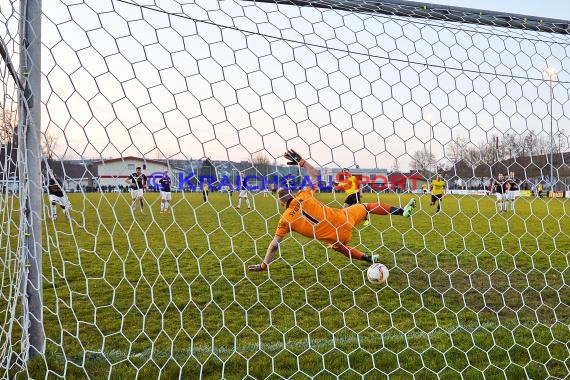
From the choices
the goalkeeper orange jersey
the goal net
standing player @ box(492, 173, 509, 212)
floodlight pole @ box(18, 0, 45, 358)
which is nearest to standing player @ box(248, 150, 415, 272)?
the goalkeeper orange jersey

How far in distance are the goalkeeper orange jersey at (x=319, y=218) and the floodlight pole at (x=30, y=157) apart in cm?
166

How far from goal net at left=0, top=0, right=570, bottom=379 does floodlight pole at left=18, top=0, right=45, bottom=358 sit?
0.11 feet

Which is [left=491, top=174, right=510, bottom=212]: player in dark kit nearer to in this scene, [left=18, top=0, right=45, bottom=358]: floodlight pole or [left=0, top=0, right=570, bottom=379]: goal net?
[left=0, top=0, right=570, bottom=379]: goal net

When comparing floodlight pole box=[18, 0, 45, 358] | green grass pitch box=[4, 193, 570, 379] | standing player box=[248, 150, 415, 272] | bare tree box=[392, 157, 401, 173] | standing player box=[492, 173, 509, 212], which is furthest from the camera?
standing player box=[492, 173, 509, 212]

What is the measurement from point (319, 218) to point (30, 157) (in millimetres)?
1911

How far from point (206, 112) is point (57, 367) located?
5.76ft

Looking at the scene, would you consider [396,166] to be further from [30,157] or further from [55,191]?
[55,191]

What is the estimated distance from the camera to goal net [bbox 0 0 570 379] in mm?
2609

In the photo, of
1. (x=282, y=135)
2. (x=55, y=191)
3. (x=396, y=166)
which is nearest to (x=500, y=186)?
(x=396, y=166)

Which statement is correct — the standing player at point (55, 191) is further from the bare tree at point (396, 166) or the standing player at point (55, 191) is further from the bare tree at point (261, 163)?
the bare tree at point (396, 166)

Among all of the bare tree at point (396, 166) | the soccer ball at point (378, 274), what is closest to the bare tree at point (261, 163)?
the bare tree at point (396, 166)

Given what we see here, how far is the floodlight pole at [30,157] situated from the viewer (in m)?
2.53

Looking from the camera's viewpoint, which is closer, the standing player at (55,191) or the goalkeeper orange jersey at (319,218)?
the standing player at (55,191)

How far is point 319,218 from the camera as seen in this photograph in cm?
339
